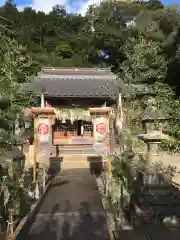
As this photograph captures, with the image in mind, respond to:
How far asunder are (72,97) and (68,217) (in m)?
16.0

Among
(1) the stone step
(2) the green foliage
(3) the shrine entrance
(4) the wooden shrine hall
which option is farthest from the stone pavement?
(3) the shrine entrance

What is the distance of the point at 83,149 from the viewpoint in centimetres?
2289

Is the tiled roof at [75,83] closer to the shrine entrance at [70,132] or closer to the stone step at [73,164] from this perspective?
the shrine entrance at [70,132]

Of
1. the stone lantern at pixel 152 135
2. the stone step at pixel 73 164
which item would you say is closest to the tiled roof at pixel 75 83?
the stone step at pixel 73 164

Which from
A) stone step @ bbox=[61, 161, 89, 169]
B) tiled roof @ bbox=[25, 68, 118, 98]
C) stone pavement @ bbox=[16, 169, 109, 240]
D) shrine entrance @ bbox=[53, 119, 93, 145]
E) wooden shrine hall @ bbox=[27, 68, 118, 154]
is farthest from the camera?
shrine entrance @ bbox=[53, 119, 93, 145]

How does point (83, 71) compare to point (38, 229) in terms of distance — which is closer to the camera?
point (38, 229)

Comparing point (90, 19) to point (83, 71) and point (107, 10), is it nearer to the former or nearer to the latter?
point (107, 10)

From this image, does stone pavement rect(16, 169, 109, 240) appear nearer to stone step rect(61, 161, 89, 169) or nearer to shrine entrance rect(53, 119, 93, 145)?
stone step rect(61, 161, 89, 169)

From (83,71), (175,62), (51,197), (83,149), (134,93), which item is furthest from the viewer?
(83,71)

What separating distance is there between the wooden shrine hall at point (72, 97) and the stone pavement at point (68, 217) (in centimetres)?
944

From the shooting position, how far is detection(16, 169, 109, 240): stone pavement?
271 inches

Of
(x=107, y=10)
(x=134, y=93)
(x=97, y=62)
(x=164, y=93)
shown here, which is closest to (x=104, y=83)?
(x=134, y=93)

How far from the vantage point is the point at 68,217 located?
8.16 meters

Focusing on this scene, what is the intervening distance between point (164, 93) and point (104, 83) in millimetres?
5145
